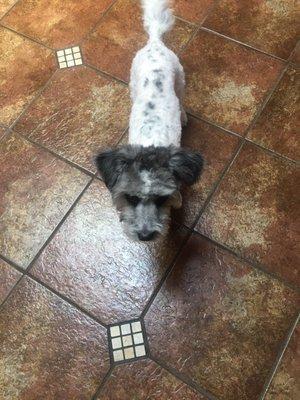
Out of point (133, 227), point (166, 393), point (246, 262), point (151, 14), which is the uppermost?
point (151, 14)

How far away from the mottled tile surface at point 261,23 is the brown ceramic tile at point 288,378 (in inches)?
75.3

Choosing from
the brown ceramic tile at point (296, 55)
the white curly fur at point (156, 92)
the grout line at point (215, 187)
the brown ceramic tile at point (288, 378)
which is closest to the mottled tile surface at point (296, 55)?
the brown ceramic tile at point (296, 55)

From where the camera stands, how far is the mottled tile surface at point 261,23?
2.83 m

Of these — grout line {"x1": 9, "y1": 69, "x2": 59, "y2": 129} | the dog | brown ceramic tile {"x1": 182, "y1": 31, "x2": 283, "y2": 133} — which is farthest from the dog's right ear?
grout line {"x1": 9, "y1": 69, "x2": 59, "y2": 129}

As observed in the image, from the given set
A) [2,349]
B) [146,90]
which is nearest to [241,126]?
[146,90]

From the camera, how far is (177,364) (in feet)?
6.63

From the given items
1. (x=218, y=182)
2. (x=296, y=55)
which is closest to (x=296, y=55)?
(x=296, y=55)

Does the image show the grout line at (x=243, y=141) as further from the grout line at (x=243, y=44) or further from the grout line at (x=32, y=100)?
the grout line at (x=32, y=100)

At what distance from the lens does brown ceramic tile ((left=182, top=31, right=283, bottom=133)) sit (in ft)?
8.60

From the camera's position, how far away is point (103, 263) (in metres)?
2.27

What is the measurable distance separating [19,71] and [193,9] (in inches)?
52.7

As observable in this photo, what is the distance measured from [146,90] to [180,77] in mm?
322

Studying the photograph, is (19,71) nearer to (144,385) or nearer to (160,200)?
(160,200)

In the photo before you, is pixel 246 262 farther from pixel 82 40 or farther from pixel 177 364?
pixel 82 40
